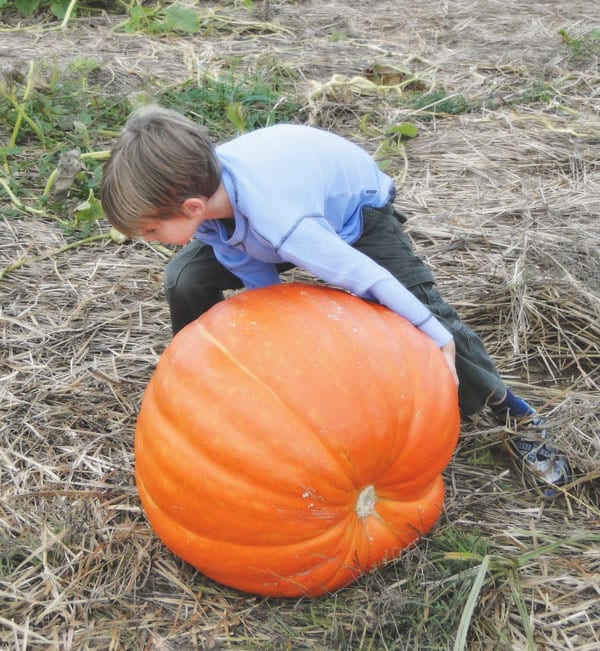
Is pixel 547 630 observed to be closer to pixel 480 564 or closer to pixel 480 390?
pixel 480 564

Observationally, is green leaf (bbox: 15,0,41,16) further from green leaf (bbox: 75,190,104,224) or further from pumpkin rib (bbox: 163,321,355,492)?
pumpkin rib (bbox: 163,321,355,492)

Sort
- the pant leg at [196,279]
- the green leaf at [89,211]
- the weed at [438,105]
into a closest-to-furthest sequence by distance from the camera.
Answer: the pant leg at [196,279], the green leaf at [89,211], the weed at [438,105]

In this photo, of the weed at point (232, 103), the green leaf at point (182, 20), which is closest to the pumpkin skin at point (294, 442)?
the weed at point (232, 103)

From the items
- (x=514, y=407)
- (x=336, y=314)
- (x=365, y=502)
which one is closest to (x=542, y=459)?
(x=514, y=407)

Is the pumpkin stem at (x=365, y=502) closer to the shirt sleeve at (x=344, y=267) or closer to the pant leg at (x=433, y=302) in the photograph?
the shirt sleeve at (x=344, y=267)

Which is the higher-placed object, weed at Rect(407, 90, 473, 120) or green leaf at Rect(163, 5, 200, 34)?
weed at Rect(407, 90, 473, 120)

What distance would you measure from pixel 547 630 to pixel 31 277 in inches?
101

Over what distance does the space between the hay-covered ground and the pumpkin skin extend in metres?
0.14

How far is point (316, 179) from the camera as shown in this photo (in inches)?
88.6

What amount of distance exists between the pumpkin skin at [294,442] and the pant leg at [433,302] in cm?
39

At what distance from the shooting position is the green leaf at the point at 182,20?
6.41 m

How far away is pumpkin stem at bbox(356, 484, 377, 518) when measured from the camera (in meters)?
1.95

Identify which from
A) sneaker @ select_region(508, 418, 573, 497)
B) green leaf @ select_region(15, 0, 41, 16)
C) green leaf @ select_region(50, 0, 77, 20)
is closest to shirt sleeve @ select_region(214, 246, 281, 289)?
sneaker @ select_region(508, 418, 573, 497)

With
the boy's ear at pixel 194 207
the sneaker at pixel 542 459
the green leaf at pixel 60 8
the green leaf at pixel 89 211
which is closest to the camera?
the boy's ear at pixel 194 207
